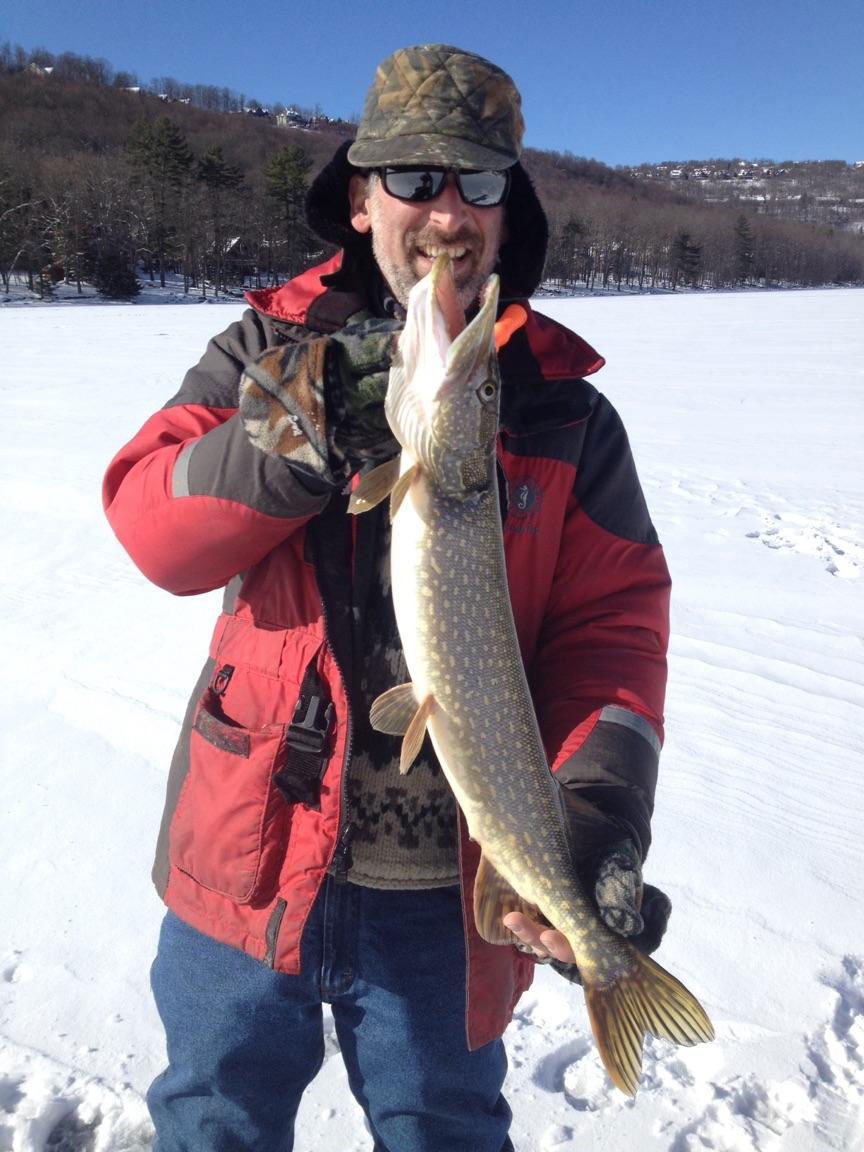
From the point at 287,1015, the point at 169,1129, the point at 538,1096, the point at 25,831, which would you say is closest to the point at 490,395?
the point at 287,1015

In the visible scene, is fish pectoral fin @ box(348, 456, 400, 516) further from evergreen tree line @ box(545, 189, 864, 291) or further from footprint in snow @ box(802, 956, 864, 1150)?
evergreen tree line @ box(545, 189, 864, 291)

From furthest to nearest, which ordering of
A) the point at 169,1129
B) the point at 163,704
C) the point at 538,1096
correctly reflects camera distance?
the point at 163,704 < the point at 538,1096 < the point at 169,1129

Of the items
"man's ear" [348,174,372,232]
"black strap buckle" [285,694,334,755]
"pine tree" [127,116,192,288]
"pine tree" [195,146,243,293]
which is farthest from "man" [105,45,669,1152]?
"pine tree" [127,116,192,288]

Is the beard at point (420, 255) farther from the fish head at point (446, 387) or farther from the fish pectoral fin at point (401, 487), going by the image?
the fish pectoral fin at point (401, 487)

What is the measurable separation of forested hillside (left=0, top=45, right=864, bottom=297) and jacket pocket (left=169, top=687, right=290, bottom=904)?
7.28 meters

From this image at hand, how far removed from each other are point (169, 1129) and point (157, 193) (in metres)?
66.2

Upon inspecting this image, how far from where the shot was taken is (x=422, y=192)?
182cm

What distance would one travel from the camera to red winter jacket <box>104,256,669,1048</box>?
5.27 ft

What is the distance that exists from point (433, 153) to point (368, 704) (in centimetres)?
124

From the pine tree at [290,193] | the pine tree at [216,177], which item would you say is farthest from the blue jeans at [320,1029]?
the pine tree at [216,177]

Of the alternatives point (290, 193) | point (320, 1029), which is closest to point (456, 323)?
point (320, 1029)

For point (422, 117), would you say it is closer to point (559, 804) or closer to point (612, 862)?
point (559, 804)

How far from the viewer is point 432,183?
182 cm

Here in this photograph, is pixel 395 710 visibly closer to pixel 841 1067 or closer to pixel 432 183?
pixel 432 183
